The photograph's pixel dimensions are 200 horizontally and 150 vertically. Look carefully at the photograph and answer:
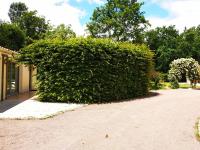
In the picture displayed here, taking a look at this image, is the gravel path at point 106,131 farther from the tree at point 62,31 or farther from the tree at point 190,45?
the tree at point 190,45

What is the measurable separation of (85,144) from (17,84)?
58.3 feet

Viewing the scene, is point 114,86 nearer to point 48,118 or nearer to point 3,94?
point 3,94

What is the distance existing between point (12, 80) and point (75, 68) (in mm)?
6373

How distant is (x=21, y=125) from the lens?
11781mm

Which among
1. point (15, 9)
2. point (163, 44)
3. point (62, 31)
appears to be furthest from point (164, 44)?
point (15, 9)

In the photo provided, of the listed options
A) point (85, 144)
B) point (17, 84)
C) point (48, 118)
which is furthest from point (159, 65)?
point (85, 144)

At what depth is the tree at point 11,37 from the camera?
4734 centimetres

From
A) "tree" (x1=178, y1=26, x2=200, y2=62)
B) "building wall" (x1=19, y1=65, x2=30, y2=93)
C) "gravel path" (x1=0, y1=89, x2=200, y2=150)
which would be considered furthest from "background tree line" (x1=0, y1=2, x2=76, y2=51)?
"gravel path" (x1=0, y1=89, x2=200, y2=150)

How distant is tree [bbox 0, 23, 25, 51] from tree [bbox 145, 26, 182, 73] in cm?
1823

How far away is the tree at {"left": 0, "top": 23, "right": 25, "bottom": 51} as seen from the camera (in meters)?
47.3

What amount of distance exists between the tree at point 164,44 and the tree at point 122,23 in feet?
12.2

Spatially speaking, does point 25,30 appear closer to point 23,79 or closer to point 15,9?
point 15,9

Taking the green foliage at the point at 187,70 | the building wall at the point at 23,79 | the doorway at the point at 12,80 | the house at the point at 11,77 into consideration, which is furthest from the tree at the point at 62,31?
the doorway at the point at 12,80

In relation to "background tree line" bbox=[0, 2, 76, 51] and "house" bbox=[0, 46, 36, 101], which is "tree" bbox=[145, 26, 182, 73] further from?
"house" bbox=[0, 46, 36, 101]
